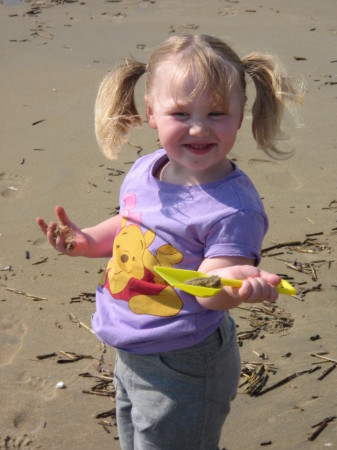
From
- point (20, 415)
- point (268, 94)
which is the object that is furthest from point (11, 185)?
point (268, 94)

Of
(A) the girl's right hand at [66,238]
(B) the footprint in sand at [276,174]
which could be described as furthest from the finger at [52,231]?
(B) the footprint in sand at [276,174]

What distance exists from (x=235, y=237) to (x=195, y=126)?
31 centimetres

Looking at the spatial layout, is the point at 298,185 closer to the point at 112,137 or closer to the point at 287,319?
the point at 287,319

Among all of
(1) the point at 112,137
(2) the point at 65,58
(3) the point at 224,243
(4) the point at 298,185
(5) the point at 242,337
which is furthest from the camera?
(2) the point at 65,58

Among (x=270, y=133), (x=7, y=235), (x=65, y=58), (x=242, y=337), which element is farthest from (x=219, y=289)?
(x=65, y=58)

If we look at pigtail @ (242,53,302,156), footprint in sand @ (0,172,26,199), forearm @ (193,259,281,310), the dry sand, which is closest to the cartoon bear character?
forearm @ (193,259,281,310)

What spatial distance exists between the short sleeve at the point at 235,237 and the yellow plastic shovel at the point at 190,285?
0.09m

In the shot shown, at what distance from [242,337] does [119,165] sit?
6.24 ft

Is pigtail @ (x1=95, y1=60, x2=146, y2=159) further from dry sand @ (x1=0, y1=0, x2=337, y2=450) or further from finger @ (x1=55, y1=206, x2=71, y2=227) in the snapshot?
dry sand @ (x1=0, y1=0, x2=337, y2=450)

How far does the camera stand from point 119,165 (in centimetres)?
498

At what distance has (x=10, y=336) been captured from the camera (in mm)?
3479

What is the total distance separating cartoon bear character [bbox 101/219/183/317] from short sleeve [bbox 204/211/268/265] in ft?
0.40

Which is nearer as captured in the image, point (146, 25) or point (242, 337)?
point (242, 337)

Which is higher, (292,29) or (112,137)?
(112,137)
